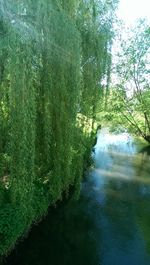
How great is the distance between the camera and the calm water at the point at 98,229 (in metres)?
11.1

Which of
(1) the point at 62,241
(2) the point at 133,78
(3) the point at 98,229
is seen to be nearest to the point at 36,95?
(1) the point at 62,241

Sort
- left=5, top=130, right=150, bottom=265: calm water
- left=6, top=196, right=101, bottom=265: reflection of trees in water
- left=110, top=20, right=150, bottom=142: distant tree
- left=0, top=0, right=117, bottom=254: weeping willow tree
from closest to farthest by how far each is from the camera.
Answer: left=0, top=0, right=117, bottom=254: weeping willow tree → left=6, top=196, right=101, bottom=265: reflection of trees in water → left=5, top=130, right=150, bottom=265: calm water → left=110, top=20, right=150, bottom=142: distant tree

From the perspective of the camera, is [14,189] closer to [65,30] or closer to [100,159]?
[65,30]

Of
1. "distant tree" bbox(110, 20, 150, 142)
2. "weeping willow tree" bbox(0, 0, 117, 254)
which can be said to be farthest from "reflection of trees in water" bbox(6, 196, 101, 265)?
"distant tree" bbox(110, 20, 150, 142)

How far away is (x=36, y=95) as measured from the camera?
9.16 metres

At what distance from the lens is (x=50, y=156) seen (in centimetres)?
961

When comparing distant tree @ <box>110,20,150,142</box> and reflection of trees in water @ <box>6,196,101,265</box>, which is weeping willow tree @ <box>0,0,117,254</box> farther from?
distant tree @ <box>110,20,150,142</box>

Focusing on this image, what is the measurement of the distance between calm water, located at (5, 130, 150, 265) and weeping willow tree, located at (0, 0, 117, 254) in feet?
4.11

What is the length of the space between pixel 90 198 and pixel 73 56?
853 cm

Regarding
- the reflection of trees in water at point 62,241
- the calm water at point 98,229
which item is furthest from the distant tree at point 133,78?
the reflection of trees in water at point 62,241

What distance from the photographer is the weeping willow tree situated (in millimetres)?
7910

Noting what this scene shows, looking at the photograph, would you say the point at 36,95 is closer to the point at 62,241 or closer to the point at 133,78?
the point at 62,241

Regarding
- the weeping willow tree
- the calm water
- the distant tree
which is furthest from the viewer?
the distant tree

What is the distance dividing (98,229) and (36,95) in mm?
6073
